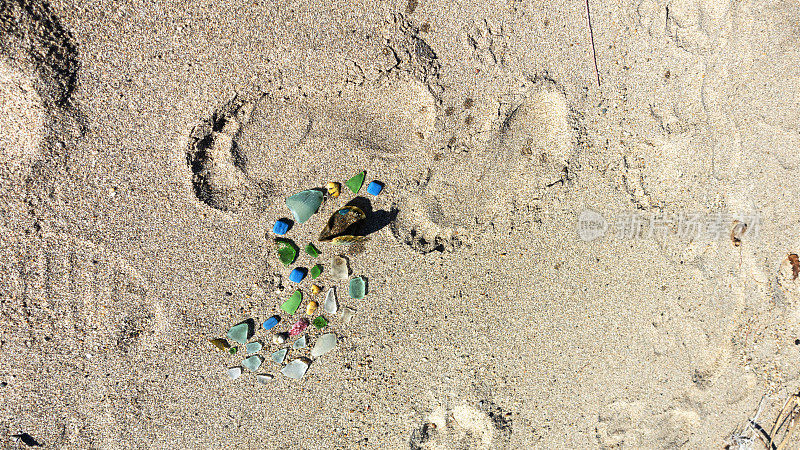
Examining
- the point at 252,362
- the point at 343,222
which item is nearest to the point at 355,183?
the point at 343,222

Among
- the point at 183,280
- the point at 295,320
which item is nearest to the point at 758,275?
the point at 295,320

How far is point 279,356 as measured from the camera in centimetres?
199

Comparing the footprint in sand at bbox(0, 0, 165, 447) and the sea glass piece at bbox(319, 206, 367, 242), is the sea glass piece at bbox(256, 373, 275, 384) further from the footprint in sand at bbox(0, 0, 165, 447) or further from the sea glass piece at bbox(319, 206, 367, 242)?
the sea glass piece at bbox(319, 206, 367, 242)

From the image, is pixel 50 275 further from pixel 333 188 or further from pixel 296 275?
pixel 333 188

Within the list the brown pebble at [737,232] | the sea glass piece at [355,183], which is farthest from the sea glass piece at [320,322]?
the brown pebble at [737,232]

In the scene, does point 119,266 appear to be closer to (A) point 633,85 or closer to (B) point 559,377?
(B) point 559,377

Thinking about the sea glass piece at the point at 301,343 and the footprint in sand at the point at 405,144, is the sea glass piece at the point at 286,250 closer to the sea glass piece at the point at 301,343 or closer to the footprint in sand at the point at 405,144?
the footprint in sand at the point at 405,144

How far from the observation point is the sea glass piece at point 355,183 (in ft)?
6.37

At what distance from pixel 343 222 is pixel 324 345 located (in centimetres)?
65

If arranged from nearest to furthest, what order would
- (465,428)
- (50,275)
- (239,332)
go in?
(50,275) < (239,332) < (465,428)

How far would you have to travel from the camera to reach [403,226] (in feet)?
6.54

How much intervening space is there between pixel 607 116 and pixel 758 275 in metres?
1.24

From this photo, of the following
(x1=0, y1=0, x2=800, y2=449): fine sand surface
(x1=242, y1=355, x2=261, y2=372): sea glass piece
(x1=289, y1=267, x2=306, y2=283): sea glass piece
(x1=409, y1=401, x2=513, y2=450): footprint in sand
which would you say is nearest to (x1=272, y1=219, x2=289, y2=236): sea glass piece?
(x1=0, y1=0, x2=800, y2=449): fine sand surface

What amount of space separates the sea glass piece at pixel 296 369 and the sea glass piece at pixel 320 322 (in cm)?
19
